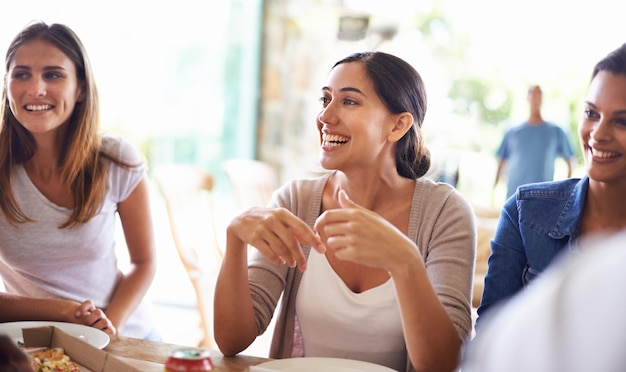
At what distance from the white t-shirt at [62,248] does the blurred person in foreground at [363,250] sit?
48cm

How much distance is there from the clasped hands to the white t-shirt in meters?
0.69

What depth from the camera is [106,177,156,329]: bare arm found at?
1.91 meters

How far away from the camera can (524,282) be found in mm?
1491

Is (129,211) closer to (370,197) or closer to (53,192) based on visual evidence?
(53,192)

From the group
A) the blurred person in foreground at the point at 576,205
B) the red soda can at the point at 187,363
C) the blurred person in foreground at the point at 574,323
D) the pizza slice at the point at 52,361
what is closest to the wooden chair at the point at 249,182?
the blurred person in foreground at the point at 576,205

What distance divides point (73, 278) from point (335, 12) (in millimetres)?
3712

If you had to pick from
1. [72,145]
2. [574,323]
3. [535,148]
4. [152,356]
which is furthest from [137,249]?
[535,148]

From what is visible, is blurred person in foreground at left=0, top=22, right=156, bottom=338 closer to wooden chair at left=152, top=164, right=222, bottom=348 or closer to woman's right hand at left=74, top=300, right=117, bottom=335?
woman's right hand at left=74, top=300, right=117, bottom=335

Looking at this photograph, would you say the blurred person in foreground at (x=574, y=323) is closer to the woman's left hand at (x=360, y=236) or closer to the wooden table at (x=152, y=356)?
the woman's left hand at (x=360, y=236)

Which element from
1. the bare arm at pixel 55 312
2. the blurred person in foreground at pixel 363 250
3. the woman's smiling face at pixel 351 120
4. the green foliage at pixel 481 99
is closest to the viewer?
the blurred person in foreground at pixel 363 250

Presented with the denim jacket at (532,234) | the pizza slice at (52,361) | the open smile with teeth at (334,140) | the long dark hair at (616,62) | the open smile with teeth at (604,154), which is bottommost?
the pizza slice at (52,361)

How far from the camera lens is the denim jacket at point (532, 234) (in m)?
1.46

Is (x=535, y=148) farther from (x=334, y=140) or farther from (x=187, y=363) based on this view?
(x=187, y=363)

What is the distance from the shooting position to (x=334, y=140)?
1.70 metres
